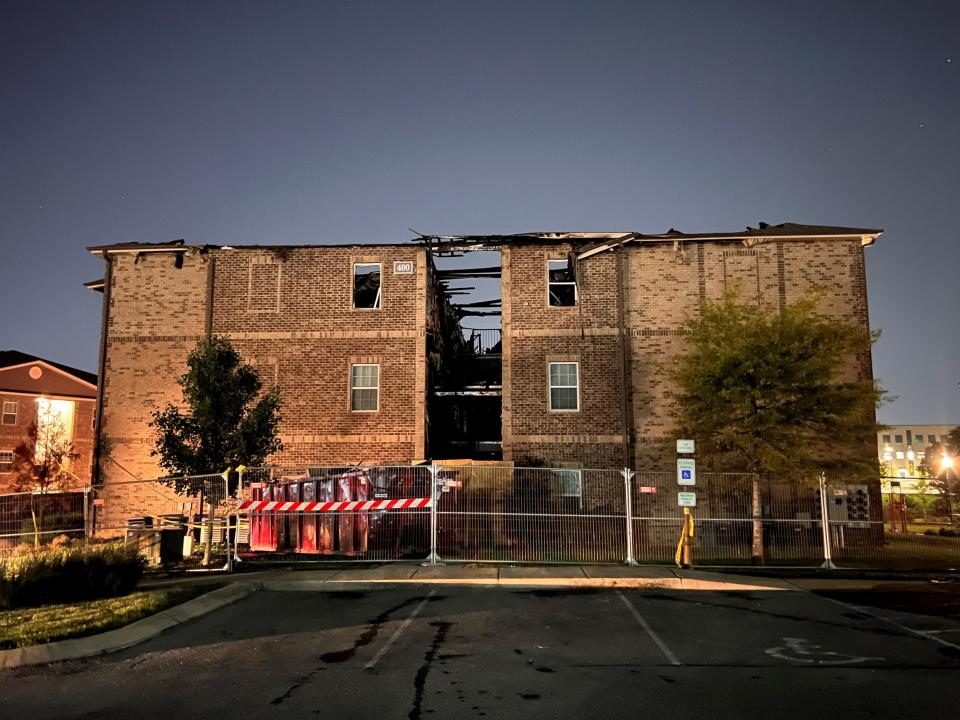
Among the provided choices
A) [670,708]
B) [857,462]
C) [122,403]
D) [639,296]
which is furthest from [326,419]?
[670,708]

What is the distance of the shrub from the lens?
1116 cm

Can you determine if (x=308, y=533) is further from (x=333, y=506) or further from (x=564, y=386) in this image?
(x=564, y=386)

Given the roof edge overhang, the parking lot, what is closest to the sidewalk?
the parking lot

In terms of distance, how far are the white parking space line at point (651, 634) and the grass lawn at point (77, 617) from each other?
7040 millimetres

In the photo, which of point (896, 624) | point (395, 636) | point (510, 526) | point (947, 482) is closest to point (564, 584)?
point (510, 526)

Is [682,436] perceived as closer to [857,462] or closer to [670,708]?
[857,462]

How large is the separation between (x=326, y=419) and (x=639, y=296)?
10530 mm

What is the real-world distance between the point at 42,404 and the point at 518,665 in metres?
43.7

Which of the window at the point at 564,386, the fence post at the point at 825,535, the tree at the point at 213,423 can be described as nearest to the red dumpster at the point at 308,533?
the tree at the point at 213,423

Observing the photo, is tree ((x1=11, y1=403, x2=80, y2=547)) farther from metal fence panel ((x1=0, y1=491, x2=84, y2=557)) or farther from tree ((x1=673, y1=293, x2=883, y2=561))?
tree ((x1=673, y1=293, x2=883, y2=561))

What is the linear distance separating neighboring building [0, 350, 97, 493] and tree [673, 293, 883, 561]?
1411 inches

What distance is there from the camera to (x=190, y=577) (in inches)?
563

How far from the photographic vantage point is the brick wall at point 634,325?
22438mm

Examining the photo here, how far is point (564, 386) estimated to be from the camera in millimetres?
23031
